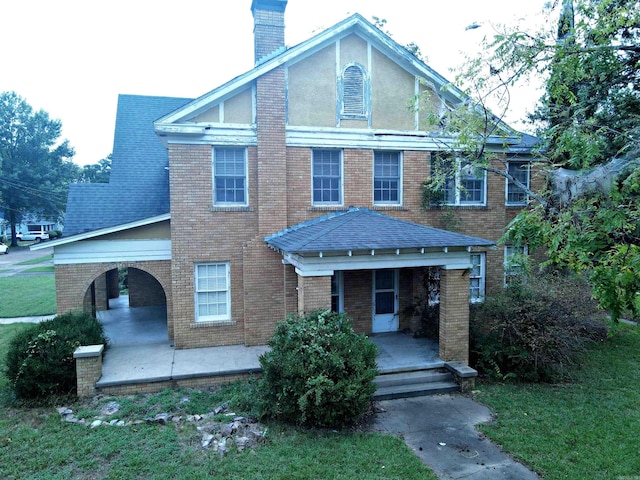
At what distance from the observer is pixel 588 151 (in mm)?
6547

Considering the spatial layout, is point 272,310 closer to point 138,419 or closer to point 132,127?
point 138,419

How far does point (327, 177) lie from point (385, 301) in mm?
4188

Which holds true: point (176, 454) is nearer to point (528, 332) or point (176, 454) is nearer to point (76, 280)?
point (76, 280)

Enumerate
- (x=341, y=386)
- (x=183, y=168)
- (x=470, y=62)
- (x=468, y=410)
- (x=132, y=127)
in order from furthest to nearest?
(x=132, y=127) < (x=183, y=168) < (x=470, y=62) < (x=468, y=410) < (x=341, y=386)

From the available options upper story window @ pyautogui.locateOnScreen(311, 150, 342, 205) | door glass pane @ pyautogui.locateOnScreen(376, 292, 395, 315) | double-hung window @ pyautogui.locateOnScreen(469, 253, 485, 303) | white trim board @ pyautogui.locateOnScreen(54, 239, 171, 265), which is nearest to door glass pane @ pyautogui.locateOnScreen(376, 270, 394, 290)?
door glass pane @ pyautogui.locateOnScreen(376, 292, 395, 315)

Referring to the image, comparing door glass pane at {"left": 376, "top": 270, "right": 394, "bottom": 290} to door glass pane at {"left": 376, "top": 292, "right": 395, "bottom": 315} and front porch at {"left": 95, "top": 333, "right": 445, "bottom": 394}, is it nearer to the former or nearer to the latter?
door glass pane at {"left": 376, "top": 292, "right": 395, "bottom": 315}

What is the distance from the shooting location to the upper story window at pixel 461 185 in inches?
511

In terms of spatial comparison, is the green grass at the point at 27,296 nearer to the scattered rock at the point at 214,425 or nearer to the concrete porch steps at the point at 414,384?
the scattered rock at the point at 214,425

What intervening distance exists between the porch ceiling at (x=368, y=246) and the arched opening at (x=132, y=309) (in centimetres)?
558

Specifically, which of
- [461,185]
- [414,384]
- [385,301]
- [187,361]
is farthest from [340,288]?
[461,185]

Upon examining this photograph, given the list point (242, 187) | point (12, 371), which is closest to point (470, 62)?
point (242, 187)

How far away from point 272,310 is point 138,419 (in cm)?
477

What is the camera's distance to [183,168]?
11.5 meters

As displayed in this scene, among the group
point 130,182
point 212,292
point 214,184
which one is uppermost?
point 130,182
